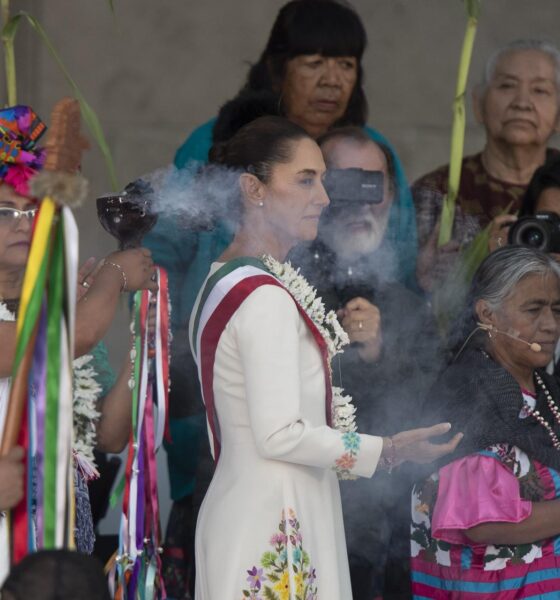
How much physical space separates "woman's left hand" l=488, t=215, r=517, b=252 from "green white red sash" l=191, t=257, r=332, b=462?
1.41 m

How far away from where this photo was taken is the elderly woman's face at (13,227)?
317 centimetres

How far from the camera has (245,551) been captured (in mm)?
3080

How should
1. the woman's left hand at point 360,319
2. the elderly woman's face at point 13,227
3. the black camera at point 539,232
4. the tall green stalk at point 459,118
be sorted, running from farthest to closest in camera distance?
the tall green stalk at point 459,118 < the black camera at point 539,232 < the woman's left hand at point 360,319 < the elderly woman's face at point 13,227

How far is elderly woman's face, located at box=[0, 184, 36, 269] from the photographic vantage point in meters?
3.17

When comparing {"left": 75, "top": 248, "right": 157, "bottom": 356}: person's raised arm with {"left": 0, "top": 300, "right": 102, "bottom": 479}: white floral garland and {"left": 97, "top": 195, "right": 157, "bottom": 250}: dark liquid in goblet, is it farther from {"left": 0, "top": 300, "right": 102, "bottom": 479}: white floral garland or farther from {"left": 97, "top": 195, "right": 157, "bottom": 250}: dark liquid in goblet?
{"left": 0, "top": 300, "right": 102, "bottom": 479}: white floral garland

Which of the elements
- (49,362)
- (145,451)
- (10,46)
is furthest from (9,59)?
(49,362)

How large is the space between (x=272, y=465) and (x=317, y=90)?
1878 millimetres

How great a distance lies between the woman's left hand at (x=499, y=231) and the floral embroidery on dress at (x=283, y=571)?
1676 mm

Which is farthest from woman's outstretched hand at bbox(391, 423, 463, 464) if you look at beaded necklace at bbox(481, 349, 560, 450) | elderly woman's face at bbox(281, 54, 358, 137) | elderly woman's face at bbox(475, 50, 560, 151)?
elderly woman's face at bbox(475, 50, 560, 151)

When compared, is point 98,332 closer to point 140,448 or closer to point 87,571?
point 140,448

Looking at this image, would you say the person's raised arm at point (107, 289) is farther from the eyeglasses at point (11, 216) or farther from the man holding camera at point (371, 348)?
the man holding camera at point (371, 348)

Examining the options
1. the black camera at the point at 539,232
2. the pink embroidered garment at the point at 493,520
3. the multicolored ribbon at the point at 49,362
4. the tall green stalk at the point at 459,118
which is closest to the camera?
the multicolored ribbon at the point at 49,362

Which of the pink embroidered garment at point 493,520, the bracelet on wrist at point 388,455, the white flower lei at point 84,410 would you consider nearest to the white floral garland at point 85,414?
the white flower lei at point 84,410

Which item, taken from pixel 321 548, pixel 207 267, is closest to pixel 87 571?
pixel 321 548
